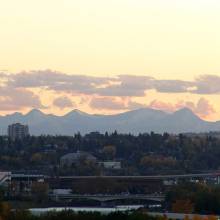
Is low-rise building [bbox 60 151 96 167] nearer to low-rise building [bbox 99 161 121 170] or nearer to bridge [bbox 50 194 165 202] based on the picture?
low-rise building [bbox 99 161 121 170]

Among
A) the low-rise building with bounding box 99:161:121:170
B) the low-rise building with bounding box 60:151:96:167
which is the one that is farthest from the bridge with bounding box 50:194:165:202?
the low-rise building with bounding box 99:161:121:170

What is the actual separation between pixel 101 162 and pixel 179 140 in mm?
15302

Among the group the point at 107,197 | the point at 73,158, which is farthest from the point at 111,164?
the point at 107,197

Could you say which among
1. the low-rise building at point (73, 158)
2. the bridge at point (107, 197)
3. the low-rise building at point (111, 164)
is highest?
the low-rise building at point (73, 158)

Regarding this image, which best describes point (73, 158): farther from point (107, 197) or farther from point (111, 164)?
point (107, 197)

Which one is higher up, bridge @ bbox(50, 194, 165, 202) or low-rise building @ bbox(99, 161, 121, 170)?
low-rise building @ bbox(99, 161, 121, 170)

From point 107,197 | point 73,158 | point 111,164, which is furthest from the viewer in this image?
point 73,158

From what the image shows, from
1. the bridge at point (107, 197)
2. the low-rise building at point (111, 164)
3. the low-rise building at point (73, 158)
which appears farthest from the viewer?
the low-rise building at point (73, 158)

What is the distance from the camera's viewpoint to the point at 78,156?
129000 mm

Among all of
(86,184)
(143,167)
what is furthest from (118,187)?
(143,167)

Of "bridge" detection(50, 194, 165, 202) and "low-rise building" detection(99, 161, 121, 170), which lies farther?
"low-rise building" detection(99, 161, 121, 170)

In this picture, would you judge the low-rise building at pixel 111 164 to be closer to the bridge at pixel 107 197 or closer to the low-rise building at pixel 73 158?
the low-rise building at pixel 73 158

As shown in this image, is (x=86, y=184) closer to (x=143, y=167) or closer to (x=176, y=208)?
(x=143, y=167)

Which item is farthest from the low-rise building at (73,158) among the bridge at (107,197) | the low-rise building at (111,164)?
the bridge at (107,197)
